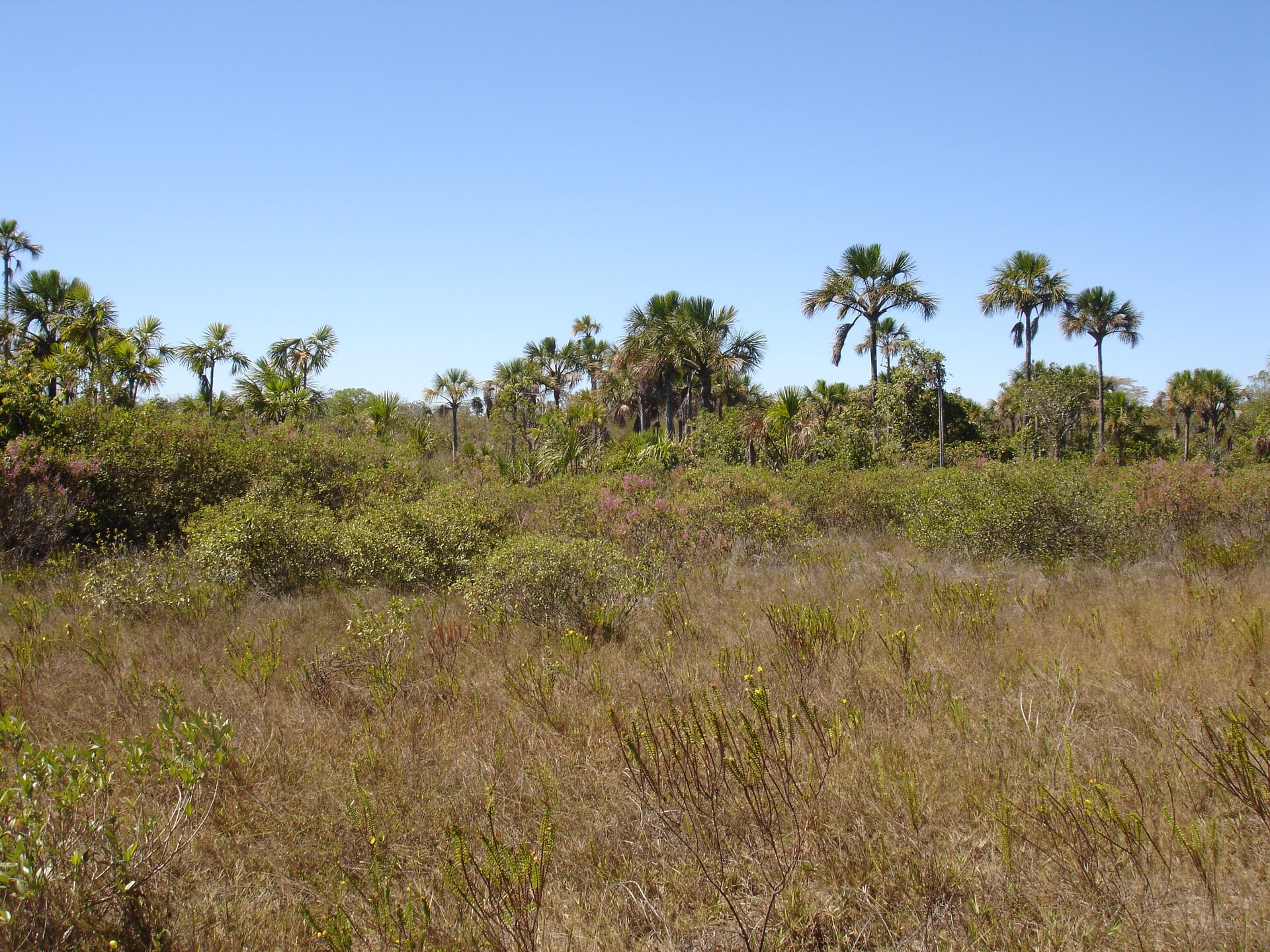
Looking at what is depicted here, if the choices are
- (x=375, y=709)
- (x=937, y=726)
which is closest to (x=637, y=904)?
(x=937, y=726)

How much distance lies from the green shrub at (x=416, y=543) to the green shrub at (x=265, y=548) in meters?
0.31

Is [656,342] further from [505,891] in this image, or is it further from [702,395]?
[505,891]

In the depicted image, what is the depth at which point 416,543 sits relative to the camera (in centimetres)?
885

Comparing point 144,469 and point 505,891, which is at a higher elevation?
point 144,469

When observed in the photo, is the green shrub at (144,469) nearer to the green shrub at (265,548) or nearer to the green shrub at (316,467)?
the green shrub at (316,467)

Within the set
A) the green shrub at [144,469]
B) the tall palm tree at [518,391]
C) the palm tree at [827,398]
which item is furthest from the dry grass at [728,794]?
the tall palm tree at [518,391]

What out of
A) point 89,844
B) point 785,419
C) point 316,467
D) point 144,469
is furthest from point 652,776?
point 785,419

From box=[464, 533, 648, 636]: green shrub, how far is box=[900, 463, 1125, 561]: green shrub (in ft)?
17.4

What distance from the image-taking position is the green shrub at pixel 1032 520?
31.6 ft

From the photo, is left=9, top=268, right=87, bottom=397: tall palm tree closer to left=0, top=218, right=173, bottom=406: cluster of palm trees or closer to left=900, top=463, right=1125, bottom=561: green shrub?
left=0, top=218, right=173, bottom=406: cluster of palm trees

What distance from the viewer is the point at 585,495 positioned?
12.6 meters

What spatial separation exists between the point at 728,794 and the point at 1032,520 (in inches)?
316

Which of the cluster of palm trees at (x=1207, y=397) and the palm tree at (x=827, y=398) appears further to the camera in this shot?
the cluster of palm trees at (x=1207, y=397)

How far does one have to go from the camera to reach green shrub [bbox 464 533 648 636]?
22.1ft
